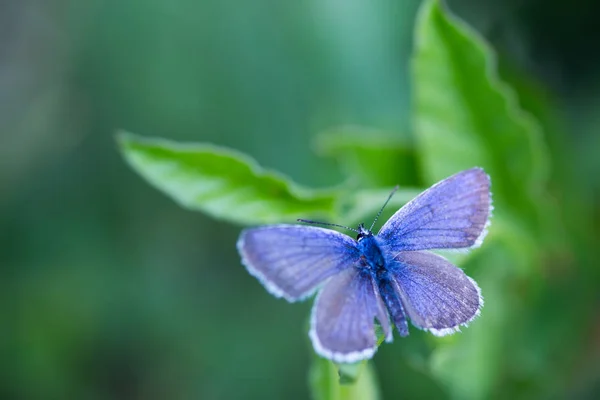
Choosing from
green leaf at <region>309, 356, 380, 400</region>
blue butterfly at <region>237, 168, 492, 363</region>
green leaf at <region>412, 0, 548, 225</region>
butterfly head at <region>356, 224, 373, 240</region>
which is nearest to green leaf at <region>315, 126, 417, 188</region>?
green leaf at <region>412, 0, 548, 225</region>

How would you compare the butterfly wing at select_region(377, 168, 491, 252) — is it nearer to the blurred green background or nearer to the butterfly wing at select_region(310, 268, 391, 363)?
the butterfly wing at select_region(310, 268, 391, 363)

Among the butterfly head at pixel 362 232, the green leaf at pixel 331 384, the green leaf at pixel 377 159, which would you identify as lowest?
the green leaf at pixel 331 384

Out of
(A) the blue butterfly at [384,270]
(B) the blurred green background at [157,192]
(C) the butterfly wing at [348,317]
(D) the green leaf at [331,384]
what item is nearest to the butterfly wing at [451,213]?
(A) the blue butterfly at [384,270]

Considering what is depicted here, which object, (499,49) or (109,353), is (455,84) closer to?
(499,49)

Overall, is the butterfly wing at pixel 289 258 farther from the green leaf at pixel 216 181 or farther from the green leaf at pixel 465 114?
the green leaf at pixel 465 114

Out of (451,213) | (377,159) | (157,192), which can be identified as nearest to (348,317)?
(451,213)

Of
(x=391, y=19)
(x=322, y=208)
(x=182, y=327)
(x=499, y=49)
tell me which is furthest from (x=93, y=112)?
(x=322, y=208)

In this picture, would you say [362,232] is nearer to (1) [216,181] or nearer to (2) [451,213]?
(2) [451,213]
